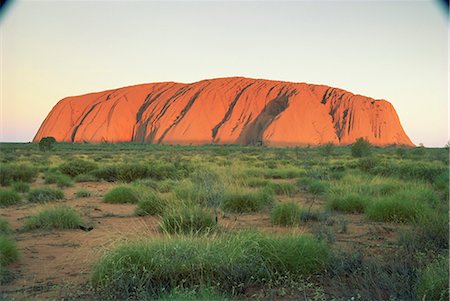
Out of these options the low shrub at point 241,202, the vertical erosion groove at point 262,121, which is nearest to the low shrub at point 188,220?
the low shrub at point 241,202

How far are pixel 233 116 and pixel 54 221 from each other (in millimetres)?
85568

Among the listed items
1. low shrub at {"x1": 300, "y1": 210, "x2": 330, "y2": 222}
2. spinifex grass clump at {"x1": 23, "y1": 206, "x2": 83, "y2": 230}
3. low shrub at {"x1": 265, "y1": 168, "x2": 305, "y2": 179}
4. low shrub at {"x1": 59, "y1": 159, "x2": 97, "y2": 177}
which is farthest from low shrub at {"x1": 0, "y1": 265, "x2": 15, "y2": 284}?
low shrub at {"x1": 59, "y1": 159, "x2": 97, "y2": 177}

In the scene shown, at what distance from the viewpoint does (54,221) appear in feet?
24.4

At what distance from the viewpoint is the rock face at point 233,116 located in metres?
88.9

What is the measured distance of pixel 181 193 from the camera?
8938mm

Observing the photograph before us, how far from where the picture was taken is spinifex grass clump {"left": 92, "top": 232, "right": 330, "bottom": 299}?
161 inches

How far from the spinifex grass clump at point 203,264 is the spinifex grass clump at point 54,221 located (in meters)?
3.15

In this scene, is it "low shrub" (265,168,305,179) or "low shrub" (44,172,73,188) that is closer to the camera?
"low shrub" (44,172,73,188)

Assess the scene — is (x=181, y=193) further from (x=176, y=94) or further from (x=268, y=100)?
(x=176, y=94)

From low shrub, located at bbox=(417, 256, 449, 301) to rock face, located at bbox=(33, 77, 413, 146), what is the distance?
81167 millimetres

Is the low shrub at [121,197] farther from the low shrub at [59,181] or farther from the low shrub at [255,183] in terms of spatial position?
the low shrub at [59,181]

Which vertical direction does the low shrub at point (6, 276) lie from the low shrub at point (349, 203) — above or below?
below

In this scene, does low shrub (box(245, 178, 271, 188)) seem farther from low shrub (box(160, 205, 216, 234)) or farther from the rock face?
the rock face

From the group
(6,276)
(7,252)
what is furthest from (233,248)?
(7,252)
